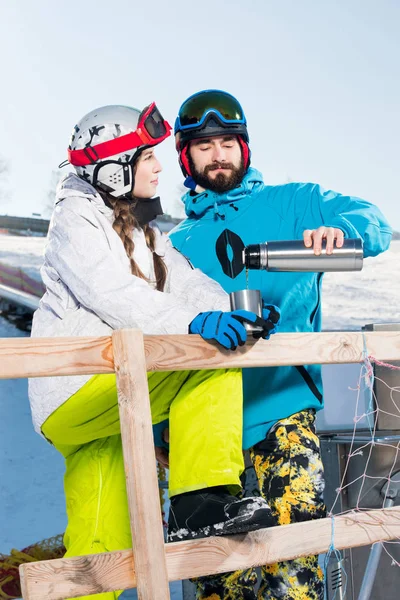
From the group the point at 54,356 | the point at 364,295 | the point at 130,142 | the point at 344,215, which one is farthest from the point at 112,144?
the point at 364,295

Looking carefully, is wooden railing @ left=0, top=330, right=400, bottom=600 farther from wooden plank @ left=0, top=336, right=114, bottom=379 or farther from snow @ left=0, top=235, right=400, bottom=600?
snow @ left=0, top=235, right=400, bottom=600

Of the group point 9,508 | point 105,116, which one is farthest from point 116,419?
point 9,508

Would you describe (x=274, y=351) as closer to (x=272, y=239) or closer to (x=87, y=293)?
(x=87, y=293)

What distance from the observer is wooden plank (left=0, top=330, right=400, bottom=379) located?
1.58m

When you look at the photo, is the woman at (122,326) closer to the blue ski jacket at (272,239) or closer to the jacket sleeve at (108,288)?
the jacket sleeve at (108,288)

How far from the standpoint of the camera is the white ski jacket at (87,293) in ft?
6.28

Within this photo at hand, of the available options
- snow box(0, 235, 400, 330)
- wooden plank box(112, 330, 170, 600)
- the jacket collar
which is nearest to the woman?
wooden plank box(112, 330, 170, 600)

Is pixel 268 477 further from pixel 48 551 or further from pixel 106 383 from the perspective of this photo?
pixel 48 551

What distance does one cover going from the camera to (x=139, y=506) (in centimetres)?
160

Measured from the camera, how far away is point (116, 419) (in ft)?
6.60

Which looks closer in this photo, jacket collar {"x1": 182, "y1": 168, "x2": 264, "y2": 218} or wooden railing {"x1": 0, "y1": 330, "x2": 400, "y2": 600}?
wooden railing {"x1": 0, "y1": 330, "x2": 400, "y2": 600}

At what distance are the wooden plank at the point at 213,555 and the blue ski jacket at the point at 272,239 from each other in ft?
1.66

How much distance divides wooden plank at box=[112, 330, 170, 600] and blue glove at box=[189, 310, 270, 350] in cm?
20

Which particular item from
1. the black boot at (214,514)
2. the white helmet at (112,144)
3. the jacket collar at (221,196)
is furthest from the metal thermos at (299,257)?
the jacket collar at (221,196)
